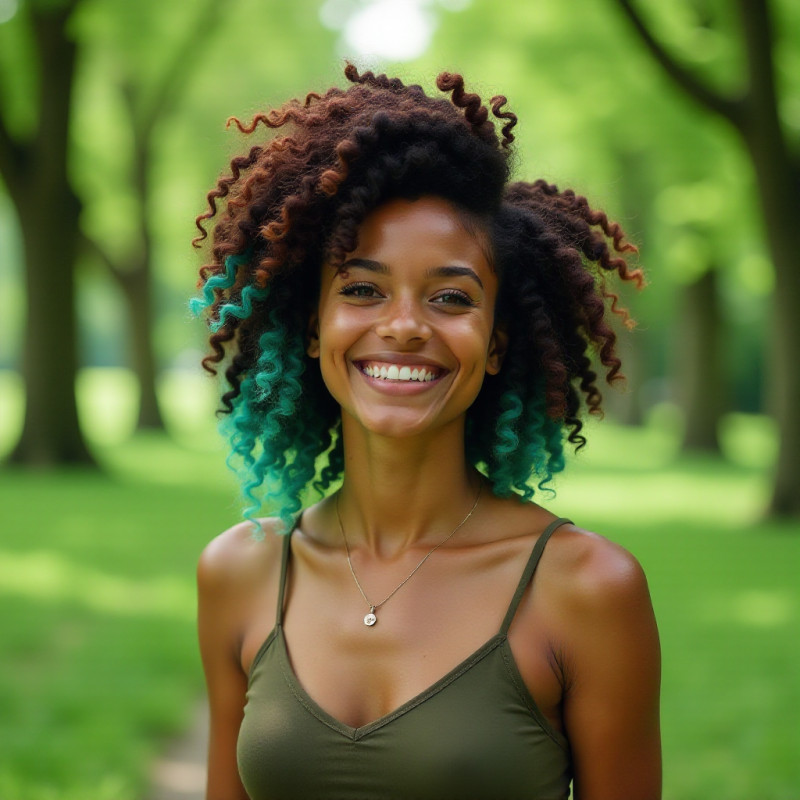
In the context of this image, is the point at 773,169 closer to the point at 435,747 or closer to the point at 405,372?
the point at 405,372

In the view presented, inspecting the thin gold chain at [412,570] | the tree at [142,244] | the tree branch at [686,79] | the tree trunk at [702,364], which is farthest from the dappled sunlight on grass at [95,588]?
the tree trunk at [702,364]

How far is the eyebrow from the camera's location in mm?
2502

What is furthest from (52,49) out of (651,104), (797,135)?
(797,135)

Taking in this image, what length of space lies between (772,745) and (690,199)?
39.2ft

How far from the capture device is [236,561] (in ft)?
9.20

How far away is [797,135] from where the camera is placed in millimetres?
13945

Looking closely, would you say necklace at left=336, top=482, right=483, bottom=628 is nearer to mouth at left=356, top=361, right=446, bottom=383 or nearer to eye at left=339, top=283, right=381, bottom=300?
mouth at left=356, top=361, right=446, bottom=383

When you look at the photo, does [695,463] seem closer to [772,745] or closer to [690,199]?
[690,199]

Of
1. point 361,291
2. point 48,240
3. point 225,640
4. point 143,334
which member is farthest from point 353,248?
point 143,334

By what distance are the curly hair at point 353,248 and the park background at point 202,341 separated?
0.18 m

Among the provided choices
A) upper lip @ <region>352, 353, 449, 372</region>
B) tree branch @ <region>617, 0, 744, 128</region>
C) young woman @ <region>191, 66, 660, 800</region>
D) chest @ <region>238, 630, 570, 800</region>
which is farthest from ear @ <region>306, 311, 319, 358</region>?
tree branch @ <region>617, 0, 744, 128</region>

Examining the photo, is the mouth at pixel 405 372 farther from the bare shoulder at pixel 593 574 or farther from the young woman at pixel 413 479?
the bare shoulder at pixel 593 574

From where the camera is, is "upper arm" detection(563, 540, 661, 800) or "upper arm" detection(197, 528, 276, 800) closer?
"upper arm" detection(563, 540, 661, 800)

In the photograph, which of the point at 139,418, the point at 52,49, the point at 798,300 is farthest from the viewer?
the point at 139,418
